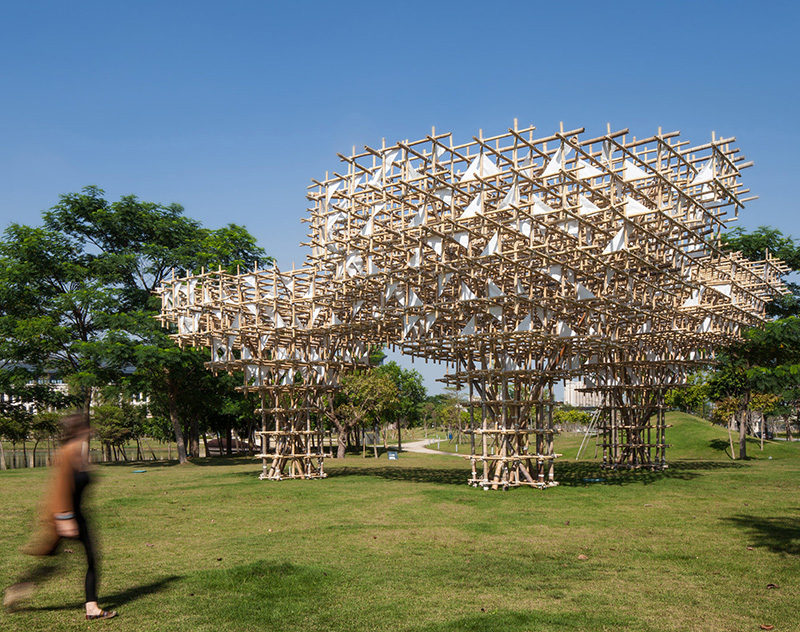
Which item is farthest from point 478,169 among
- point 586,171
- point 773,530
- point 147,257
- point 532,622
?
point 147,257

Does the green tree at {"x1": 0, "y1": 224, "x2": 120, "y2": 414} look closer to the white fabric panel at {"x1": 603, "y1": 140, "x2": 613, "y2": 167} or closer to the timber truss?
the timber truss

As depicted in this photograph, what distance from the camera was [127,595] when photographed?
25.6ft

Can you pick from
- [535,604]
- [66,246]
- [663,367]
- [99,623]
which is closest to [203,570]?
[99,623]

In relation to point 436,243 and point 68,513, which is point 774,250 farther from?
point 68,513

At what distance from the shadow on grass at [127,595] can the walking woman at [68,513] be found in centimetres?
47

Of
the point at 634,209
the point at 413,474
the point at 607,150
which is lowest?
the point at 413,474

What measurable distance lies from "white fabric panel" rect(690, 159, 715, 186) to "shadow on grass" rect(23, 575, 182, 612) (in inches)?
671

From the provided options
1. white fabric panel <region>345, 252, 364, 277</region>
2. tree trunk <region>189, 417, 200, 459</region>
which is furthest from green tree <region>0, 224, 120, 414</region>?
white fabric panel <region>345, 252, 364, 277</region>

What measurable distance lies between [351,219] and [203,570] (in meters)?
13.1

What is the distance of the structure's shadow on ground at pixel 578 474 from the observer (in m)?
21.9

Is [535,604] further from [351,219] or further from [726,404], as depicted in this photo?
[726,404]

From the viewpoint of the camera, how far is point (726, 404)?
1441 inches

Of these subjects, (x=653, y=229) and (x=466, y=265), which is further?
(x=653, y=229)

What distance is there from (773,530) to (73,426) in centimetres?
1138
